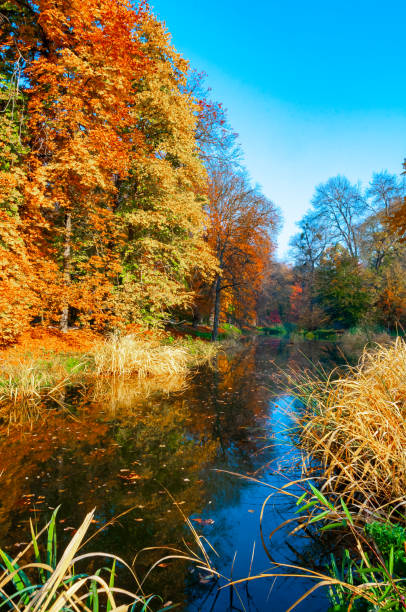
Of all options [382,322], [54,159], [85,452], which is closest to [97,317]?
[54,159]

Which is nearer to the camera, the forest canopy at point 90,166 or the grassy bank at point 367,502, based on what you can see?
the grassy bank at point 367,502

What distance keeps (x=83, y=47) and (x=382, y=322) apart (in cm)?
2328

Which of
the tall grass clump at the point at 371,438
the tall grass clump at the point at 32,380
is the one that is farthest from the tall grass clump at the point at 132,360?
the tall grass clump at the point at 371,438

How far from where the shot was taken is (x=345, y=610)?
1562 mm

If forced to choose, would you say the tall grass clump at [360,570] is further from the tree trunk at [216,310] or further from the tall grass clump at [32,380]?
the tree trunk at [216,310]

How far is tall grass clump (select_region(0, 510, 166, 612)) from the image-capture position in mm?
1394

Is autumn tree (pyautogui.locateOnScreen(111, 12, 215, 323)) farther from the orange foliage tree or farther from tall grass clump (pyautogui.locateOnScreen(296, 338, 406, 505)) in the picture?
tall grass clump (pyautogui.locateOnScreen(296, 338, 406, 505))

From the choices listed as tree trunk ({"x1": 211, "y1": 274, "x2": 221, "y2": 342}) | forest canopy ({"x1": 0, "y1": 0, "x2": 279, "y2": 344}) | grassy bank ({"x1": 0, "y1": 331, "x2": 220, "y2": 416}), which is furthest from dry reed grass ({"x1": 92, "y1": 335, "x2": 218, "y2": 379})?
tree trunk ({"x1": 211, "y1": 274, "x2": 221, "y2": 342})

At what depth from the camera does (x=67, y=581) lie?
61.4 inches

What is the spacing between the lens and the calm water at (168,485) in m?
2.36

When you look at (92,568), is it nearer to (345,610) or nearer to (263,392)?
(345,610)

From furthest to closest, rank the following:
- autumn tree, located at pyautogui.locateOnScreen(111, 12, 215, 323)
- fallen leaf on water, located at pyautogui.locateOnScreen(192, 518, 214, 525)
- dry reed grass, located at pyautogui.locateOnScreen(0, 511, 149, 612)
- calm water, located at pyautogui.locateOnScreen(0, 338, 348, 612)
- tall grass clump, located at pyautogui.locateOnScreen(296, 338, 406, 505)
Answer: autumn tree, located at pyautogui.locateOnScreen(111, 12, 215, 323) → fallen leaf on water, located at pyautogui.locateOnScreen(192, 518, 214, 525) → tall grass clump, located at pyautogui.locateOnScreen(296, 338, 406, 505) → calm water, located at pyautogui.locateOnScreen(0, 338, 348, 612) → dry reed grass, located at pyautogui.locateOnScreen(0, 511, 149, 612)

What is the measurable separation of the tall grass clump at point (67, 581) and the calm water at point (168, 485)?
5.9 inches

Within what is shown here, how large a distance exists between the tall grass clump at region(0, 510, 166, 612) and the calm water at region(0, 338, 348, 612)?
0.15 metres
